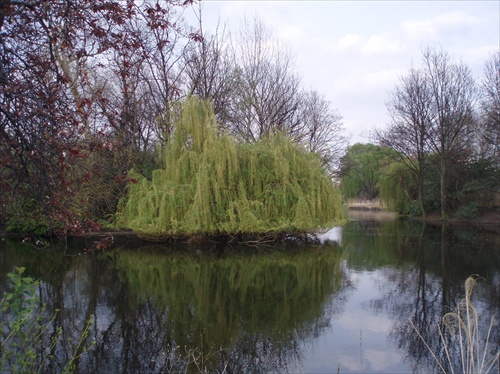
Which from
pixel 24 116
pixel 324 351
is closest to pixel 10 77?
pixel 24 116

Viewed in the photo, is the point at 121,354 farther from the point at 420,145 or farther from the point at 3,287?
the point at 420,145

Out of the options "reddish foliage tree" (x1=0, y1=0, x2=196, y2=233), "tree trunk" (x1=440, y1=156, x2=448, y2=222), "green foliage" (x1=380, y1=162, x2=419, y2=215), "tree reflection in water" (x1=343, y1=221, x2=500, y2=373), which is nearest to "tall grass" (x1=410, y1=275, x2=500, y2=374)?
"tree reflection in water" (x1=343, y1=221, x2=500, y2=373)

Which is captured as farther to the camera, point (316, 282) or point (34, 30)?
point (316, 282)

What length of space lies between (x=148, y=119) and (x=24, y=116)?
19498mm

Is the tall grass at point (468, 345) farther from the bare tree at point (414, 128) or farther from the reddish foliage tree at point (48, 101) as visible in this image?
the bare tree at point (414, 128)

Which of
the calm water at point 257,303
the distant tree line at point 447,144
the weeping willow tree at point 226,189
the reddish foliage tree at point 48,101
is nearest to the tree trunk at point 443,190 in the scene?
the distant tree line at point 447,144

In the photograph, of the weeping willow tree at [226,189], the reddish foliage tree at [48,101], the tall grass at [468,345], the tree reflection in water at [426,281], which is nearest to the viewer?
the tall grass at [468,345]

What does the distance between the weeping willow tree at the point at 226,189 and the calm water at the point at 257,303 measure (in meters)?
0.97

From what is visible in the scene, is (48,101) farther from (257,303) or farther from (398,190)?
(398,190)

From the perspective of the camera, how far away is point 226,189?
14359 mm

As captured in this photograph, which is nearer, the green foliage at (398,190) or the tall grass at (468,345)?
the tall grass at (468,345)

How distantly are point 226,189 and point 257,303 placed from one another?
697cm

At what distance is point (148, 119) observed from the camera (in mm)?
22312

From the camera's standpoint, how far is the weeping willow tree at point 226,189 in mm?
13898
